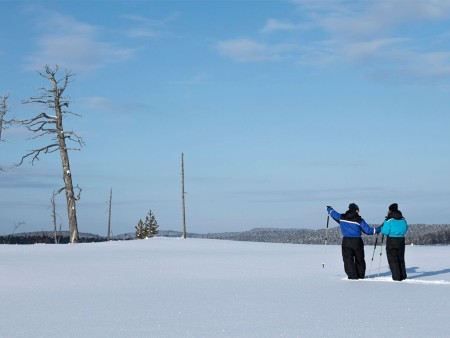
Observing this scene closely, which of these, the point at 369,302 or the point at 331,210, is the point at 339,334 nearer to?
the point at 369,302

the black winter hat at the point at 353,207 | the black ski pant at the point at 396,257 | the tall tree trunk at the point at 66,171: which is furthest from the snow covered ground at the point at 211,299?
the tall tree trunk at the point at 66,171

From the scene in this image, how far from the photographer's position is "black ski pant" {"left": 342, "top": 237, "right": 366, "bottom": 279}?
17891 mm

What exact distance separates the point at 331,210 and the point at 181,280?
460 cm

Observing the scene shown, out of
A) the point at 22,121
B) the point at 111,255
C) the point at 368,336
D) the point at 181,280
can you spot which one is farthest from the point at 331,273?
the point at 22,121

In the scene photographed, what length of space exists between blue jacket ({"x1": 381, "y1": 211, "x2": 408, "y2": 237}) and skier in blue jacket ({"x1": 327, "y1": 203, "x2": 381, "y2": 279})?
9.6 inches

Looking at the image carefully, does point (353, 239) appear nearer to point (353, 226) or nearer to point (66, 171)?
point (353, 226)

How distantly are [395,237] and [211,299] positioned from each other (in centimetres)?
717

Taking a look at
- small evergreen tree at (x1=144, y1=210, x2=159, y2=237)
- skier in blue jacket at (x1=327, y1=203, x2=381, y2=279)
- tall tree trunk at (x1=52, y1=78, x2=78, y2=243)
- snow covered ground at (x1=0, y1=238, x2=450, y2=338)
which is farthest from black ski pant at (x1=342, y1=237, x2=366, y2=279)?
small evergreen tree at (x1=144, y1=210, x2=159, y2=237)

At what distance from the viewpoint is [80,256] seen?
25828 mm

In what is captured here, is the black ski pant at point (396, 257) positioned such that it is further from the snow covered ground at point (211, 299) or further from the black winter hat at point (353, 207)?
the black winter hat at point (353, 207)

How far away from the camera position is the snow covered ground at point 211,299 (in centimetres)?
902

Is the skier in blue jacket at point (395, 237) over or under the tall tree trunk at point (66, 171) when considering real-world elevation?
under

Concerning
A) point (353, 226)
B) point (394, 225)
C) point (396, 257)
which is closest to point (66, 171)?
point (353, 226)

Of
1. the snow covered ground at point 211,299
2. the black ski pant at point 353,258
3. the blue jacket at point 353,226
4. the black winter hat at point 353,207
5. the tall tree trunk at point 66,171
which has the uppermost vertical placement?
the tall tree trunk at point 66,171
